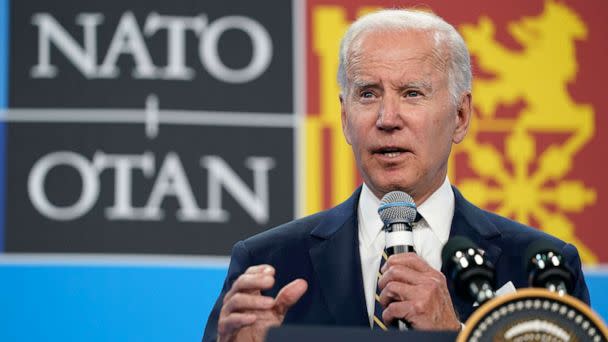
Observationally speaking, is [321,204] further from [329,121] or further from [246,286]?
[246,286]

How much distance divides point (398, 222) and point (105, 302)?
171cm

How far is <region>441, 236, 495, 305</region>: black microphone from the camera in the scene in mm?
1433

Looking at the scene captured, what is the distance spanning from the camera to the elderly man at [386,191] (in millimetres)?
2027

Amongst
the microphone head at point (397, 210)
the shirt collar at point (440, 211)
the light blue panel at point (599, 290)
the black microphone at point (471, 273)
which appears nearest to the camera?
the black microphone at point (471, 273)

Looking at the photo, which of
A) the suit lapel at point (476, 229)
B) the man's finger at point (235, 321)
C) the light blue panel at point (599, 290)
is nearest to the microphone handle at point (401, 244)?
the man's finger at point (235, 321)

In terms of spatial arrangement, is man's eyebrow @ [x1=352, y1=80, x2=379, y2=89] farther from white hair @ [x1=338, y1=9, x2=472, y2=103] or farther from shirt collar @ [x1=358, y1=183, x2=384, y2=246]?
shirt collar @ [x1=358, y1=183, x2=384, y2=246]

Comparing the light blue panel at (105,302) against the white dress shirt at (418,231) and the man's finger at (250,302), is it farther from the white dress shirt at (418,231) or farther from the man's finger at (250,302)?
the man's finger at (250,302)

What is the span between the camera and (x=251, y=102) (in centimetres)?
332

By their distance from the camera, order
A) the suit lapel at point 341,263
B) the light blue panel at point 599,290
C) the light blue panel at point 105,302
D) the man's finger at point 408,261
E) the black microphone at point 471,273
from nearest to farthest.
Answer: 1. the black microphone at point 471,273
2. the man's finger at point 408,261
3. the suit lapel at point 341,263
4. the light blue panel at point 105,302
5. the light blue panel at point 599,290

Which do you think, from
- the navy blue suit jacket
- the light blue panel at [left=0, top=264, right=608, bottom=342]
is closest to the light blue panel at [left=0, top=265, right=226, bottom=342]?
the light blue panel at [left=0, top=264, right=608, bottom=342]

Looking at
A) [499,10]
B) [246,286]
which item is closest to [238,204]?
[499,10]

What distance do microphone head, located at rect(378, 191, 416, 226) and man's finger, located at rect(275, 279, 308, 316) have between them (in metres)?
0.18

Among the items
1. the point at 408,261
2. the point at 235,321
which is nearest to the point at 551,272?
the point at 408,261

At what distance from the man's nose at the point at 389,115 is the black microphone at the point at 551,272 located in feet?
1.98
